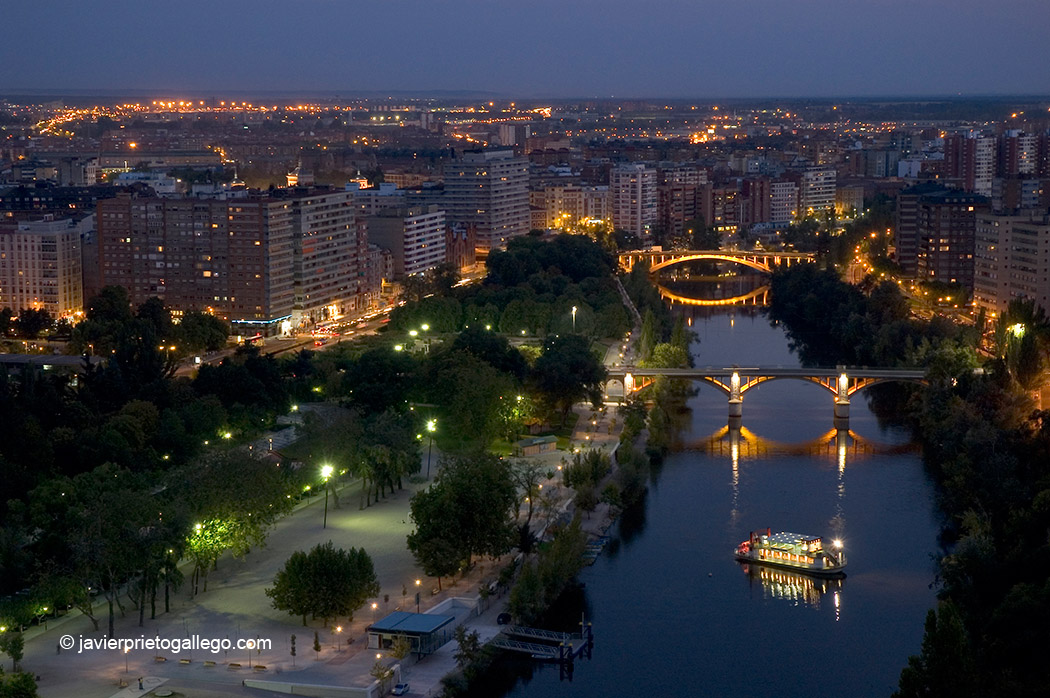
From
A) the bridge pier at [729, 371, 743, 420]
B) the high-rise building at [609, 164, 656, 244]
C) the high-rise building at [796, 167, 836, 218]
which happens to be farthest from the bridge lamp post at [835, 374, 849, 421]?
the high-rise building at [796, 167, 836, 218]

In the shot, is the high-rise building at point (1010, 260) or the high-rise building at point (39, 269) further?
the high-rise building at point (39, 269)

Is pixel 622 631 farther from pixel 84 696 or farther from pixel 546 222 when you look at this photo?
pixel 546 222

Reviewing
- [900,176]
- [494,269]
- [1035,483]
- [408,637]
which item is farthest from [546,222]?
[408,637]

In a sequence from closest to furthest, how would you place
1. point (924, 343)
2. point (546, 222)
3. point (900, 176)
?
1. point (924, 343)
2. point (546, 222)
3. point (900, 176)

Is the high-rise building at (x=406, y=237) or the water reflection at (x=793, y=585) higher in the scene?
the high-rise building at (x=406, y=237)

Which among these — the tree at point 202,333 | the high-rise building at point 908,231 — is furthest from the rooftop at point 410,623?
the high-rise building at point 908,231

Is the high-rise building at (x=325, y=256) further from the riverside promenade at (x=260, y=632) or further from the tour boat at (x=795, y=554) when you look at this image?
the tour boat at (x=795, y=554)

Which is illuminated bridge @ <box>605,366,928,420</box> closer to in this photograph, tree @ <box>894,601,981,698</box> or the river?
the river
